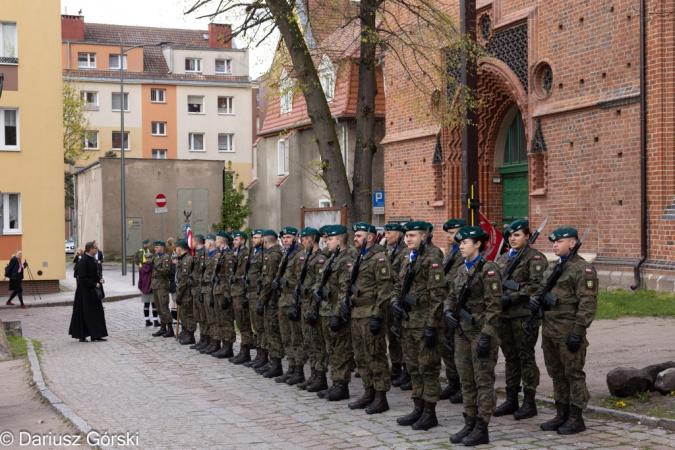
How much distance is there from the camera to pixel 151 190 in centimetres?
4497

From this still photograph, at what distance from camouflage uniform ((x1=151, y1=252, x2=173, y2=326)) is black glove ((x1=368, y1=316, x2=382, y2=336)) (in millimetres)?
8462

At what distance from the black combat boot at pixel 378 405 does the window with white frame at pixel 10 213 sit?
21.8 m

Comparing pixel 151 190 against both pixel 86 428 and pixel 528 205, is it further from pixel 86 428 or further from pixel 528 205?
pixel 86 428

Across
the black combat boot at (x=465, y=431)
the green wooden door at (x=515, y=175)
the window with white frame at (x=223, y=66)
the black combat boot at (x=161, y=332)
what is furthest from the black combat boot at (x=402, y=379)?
the window with white frame at (x=223, y=66)

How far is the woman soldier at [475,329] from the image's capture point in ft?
25.6

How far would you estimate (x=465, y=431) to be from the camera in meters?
7.87

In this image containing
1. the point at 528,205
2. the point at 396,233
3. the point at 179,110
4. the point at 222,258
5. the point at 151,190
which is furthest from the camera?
the point at 179,110

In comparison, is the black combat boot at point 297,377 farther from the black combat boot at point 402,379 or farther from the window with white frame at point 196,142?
the window with white frame at point 196,142

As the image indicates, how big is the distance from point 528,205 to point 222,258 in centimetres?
1150

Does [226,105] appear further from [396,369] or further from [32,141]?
[396,369]

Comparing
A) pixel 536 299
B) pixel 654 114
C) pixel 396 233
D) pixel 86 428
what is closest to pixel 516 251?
pixel 536 299

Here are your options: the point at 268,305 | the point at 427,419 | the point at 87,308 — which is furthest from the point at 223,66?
the point at 427,419

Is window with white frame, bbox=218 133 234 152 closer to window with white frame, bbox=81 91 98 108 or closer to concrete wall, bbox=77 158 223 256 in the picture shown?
window with white frame, bbox=81 91 98 108

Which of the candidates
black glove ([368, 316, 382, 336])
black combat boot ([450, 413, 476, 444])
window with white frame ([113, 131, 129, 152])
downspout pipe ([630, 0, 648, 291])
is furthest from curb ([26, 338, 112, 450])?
window with white frame ([113, 131, 129, 152])
